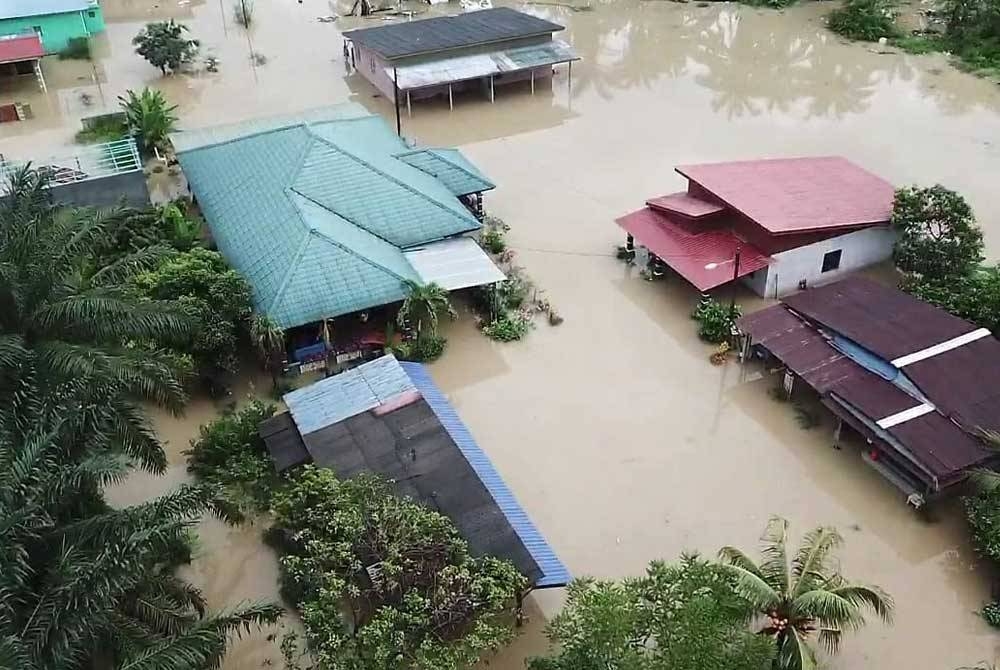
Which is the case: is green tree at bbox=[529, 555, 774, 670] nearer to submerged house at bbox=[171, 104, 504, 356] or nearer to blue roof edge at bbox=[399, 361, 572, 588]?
blue roof edge at bbox=[399, 361, 572, 588]

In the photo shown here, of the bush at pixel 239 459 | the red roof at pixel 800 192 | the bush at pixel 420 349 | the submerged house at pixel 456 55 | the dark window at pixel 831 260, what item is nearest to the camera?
the bush at pixel 239 459

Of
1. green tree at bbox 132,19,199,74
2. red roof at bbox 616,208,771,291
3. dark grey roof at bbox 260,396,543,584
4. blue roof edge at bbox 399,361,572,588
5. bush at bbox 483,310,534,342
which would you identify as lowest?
bush at bbox 483,310,534,342

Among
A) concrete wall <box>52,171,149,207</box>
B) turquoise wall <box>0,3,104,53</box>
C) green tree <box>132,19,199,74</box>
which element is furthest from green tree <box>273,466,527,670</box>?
turquoise wall <box>0,3,104,53</box>

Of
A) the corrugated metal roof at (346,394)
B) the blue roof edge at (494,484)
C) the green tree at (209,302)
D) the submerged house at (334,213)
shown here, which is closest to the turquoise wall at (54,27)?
the submerged house at (334,213)

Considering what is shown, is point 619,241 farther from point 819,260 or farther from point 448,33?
point 448,33

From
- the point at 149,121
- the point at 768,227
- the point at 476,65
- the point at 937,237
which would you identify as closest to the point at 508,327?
the point at 768,227

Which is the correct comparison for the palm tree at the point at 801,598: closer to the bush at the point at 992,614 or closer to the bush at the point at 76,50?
the bush at the point at 992,614
